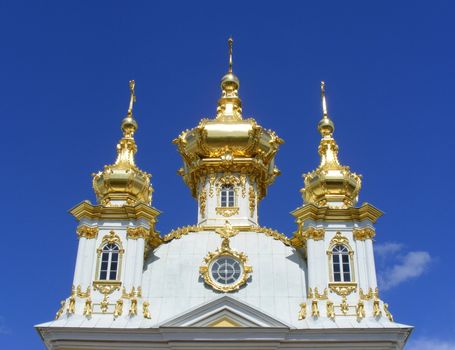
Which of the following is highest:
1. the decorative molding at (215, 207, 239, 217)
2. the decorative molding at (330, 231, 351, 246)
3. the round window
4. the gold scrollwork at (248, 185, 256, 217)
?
the gold scrollwork at (248, 185, 256, 217)

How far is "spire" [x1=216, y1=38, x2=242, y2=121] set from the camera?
32.2m

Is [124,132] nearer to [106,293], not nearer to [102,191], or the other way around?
[102,191]

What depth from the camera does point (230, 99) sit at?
109 feet

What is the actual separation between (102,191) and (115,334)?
6151 millimetres

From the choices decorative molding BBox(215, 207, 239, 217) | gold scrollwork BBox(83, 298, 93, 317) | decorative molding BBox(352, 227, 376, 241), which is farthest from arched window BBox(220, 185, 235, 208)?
gold scrollwork BBox(83, 298, 93, 317)

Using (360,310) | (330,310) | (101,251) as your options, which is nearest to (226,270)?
(330,310)

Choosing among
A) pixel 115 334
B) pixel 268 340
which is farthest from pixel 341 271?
pixel 115 334

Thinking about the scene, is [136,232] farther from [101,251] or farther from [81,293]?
[81,293]

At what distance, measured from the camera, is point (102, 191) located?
27734 mm

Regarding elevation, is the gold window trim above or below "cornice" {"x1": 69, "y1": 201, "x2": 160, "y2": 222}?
below

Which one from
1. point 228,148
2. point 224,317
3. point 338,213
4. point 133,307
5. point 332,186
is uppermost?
point 228,148

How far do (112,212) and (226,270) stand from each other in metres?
4.37

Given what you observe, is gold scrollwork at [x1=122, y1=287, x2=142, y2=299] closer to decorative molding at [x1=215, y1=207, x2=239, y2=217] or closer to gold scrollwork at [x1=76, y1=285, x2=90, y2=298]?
gold scrollwork at [x1=76, y1=285, x2=90, y2=298]

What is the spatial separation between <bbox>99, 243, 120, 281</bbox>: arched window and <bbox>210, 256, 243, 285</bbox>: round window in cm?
315
